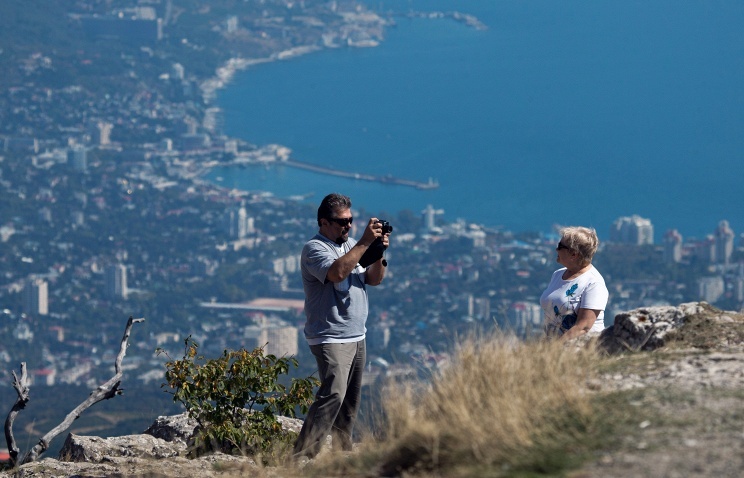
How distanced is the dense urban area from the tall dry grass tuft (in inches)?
920

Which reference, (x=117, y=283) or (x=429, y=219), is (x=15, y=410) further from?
(x=429, y=219)

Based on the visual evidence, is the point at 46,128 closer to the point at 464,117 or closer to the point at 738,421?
the point at 464,117

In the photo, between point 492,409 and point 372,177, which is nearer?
point 492,409

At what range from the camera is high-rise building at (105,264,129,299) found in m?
61.2

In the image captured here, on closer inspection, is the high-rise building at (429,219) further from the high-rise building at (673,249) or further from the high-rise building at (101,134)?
the high-rise building at (101,134)

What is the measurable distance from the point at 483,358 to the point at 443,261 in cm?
5890

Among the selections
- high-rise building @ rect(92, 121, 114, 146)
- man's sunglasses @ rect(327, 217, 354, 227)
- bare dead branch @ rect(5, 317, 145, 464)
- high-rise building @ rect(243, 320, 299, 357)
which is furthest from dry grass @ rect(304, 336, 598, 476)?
high-rise building @ rect(92, 121, 114, 146)

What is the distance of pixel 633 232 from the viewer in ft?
206

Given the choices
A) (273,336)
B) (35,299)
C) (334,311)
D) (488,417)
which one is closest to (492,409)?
(488,417)

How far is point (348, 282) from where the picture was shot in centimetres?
507

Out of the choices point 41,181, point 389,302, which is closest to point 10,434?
point 389,302

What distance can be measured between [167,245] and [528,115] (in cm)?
3852

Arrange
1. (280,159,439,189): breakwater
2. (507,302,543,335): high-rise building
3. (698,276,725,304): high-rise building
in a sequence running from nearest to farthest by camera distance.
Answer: (507,302,543,335): high-rise building < (698,276,725,304): high-rise building < (280,159,439,189): breakwater

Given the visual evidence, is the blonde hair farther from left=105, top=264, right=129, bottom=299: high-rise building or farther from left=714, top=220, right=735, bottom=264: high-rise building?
left=105, top=264, right=129, bottom=299: high-rise building
